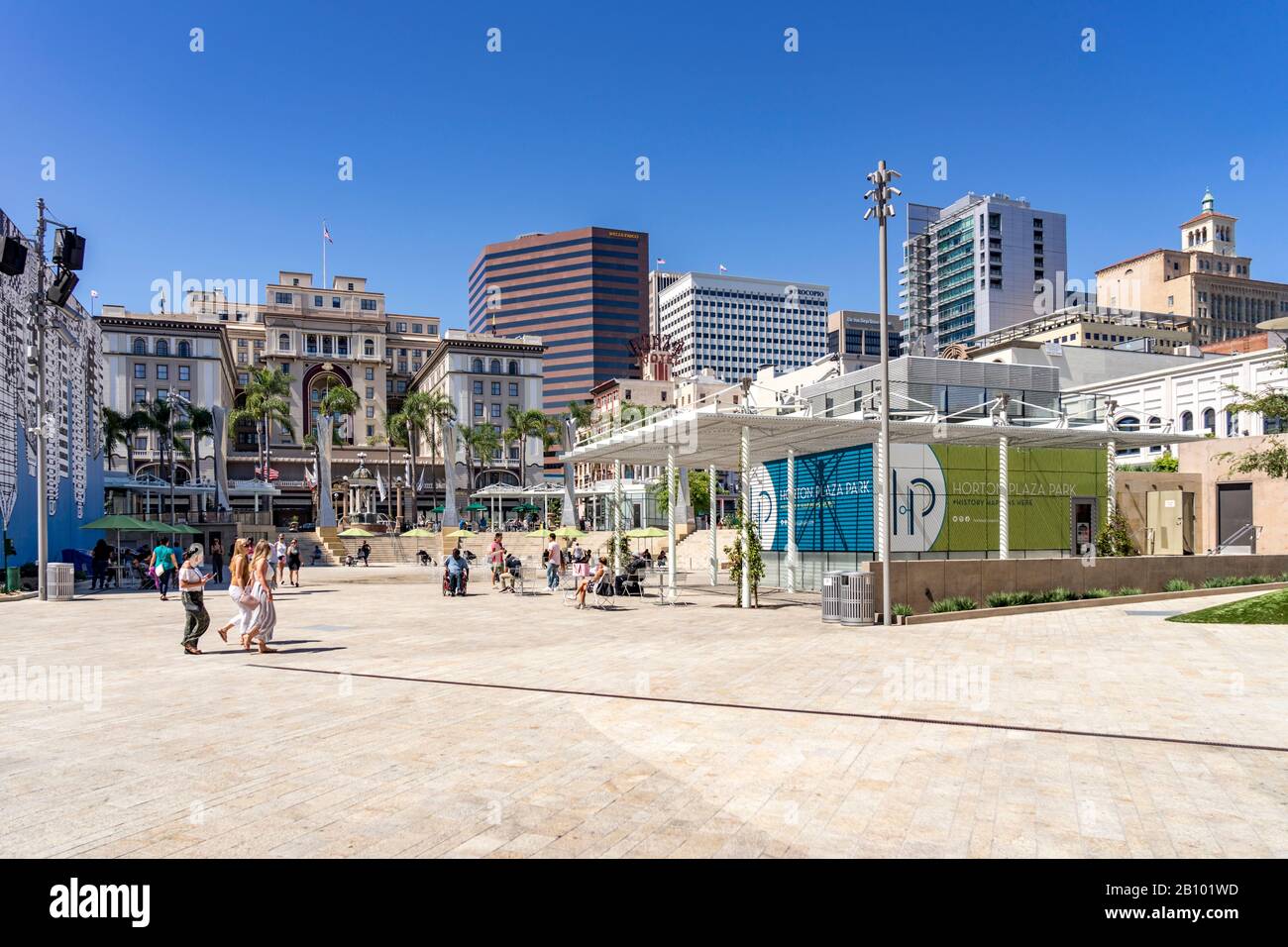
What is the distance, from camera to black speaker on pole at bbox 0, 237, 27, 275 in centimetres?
2938

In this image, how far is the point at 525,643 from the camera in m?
15.2

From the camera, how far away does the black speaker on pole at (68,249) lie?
26.5m

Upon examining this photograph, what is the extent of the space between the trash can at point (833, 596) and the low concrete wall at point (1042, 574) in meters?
0.62

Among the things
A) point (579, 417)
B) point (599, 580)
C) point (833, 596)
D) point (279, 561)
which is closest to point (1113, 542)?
point (833, 596)

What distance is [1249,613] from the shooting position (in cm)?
1717

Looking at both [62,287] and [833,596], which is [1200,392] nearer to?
[833,596]

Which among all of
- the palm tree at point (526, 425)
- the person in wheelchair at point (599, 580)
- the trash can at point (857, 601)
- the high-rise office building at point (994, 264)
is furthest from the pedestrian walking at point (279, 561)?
the high-rise office building at point (994, 264)

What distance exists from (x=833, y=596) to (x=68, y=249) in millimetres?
25500

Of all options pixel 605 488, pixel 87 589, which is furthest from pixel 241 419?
pixel 87 589

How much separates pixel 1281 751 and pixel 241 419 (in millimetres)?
109392

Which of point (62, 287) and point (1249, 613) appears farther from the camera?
point (62, 287)

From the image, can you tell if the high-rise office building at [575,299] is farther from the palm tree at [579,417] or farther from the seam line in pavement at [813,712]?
the seam line in pavement at [813,712]

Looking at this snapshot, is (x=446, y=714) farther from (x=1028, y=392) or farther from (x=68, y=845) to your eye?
(x=1028, y=392)
